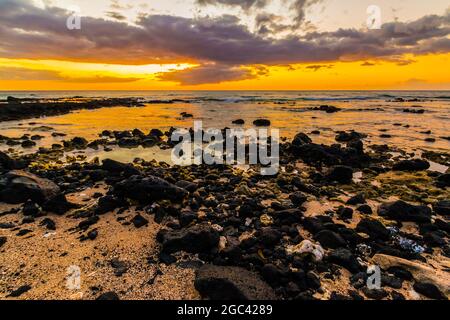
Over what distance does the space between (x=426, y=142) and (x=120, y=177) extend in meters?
20.3

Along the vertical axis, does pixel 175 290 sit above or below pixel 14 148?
below

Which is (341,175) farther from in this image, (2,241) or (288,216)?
(2,241)

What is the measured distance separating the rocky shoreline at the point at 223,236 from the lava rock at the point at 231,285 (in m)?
0.02

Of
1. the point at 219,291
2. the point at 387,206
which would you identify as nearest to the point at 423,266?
the point at 387,206

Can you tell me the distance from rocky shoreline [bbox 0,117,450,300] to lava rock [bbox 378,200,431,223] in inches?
1.1

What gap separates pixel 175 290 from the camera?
198 inches

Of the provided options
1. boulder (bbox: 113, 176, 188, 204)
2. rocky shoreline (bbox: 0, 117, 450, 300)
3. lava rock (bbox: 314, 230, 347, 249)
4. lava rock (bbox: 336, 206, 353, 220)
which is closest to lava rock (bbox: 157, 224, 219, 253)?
rocky shoreline (bbox: 0, 117, 450, 300)

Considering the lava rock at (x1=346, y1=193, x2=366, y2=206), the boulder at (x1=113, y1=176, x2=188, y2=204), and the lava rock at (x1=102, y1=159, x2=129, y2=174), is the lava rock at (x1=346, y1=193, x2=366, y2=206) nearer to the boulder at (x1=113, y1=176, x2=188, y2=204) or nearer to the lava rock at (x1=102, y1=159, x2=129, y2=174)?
the boulder at (x1=113, y1=176, x2=188, y2=204)

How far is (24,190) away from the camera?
28.0 ft

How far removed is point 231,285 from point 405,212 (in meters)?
5.74

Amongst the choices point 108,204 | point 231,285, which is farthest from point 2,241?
point 231,285

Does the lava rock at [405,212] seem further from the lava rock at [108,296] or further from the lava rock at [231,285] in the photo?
the lava rock at [108,296]
